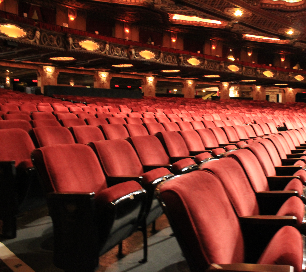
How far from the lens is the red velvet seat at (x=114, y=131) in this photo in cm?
147

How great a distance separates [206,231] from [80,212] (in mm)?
323

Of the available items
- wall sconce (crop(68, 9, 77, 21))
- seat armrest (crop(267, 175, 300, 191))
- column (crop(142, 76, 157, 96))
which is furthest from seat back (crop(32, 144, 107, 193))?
column (crop(142, 76, 157, 96))

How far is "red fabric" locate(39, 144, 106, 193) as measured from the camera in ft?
2.41

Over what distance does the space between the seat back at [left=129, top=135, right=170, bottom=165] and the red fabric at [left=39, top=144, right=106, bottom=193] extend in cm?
31

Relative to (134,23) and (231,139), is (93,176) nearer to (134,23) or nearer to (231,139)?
(231,139)

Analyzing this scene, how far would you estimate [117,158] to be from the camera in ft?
3.34

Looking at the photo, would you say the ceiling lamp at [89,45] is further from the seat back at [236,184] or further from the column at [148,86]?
the seat back at [236,184]

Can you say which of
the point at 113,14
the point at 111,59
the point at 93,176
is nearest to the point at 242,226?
the point at 93,176

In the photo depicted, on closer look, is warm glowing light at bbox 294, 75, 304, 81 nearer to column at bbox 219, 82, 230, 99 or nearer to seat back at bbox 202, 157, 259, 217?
column at bbox 219, 82, 230, 99

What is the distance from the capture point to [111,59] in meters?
7.06

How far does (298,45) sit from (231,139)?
320 inches

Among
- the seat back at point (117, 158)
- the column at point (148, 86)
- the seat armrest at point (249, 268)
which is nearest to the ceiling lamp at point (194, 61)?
the column at point (148, 86)

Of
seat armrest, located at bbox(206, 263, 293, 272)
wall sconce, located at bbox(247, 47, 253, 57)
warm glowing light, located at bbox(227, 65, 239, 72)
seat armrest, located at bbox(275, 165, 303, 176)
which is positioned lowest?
seat armrest, located at bbox(275, 165, 303, 176)

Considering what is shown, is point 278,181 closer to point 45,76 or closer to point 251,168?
point 251,168
